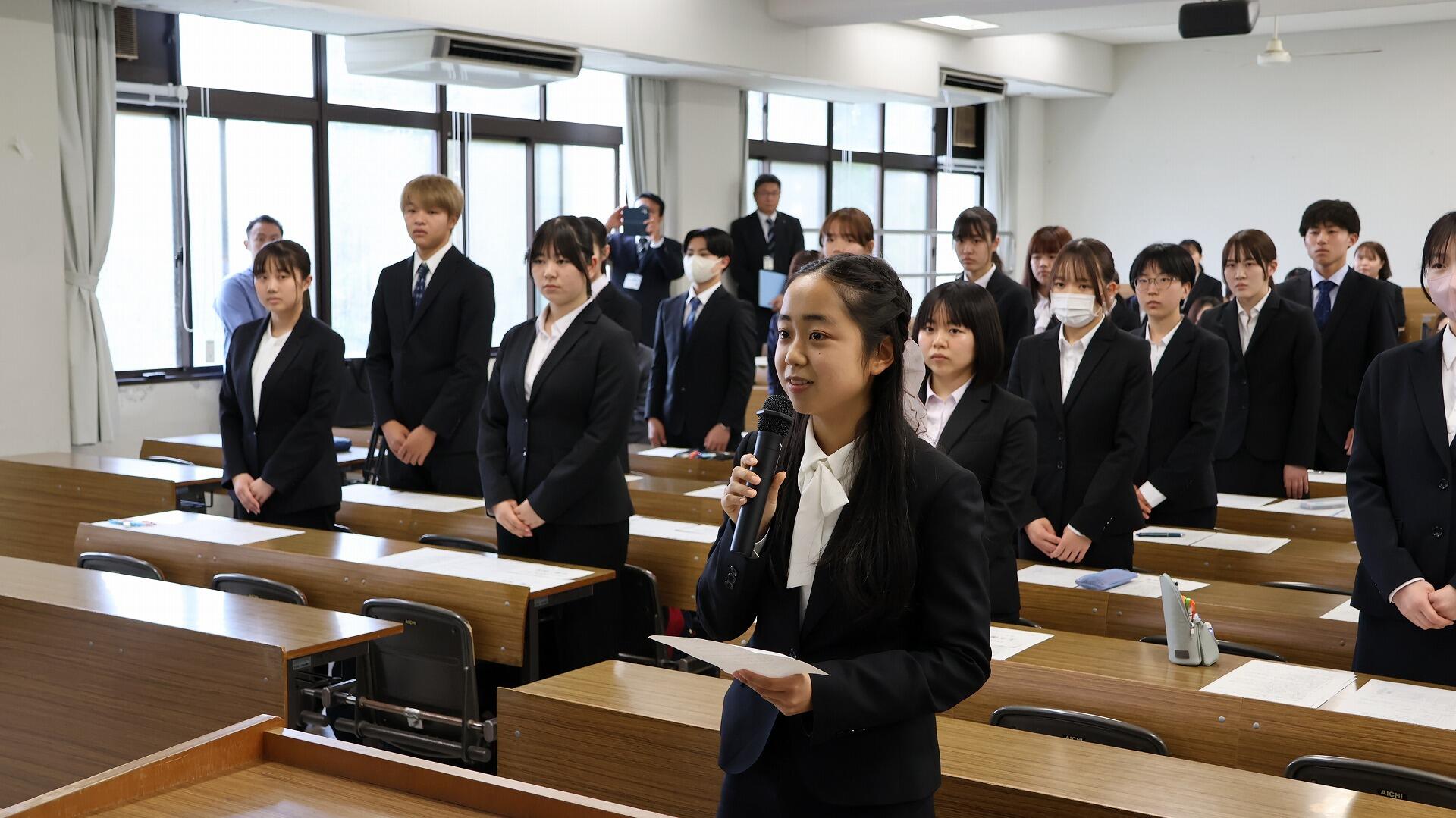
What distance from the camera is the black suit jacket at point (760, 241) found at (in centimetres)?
1136

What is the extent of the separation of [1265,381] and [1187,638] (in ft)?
9.16

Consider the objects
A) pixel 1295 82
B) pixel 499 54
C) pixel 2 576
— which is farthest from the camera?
pixel 1295 82

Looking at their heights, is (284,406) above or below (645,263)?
below

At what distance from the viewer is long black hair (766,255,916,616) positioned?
5.69 feet

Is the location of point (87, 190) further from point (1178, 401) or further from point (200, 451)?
point (1178, 401)

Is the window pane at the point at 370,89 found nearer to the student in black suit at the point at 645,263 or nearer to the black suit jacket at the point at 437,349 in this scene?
the student in black suit at the point at 645,263

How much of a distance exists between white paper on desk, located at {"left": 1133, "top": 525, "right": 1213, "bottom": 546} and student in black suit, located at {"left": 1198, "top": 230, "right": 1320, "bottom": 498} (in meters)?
1.01

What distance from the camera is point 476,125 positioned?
9992mm

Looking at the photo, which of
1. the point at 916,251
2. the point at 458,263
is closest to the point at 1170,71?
the point at 916,251

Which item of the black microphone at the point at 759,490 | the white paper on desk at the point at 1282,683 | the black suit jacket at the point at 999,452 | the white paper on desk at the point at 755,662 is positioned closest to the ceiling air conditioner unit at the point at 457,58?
the black suit jacket at the point at 999,452

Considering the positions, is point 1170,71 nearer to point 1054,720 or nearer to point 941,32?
point 941,32

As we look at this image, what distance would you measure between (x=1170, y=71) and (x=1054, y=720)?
44.2 feet

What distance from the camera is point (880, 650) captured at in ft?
5.85

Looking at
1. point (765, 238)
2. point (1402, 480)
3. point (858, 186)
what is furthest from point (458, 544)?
point (858, 186)
